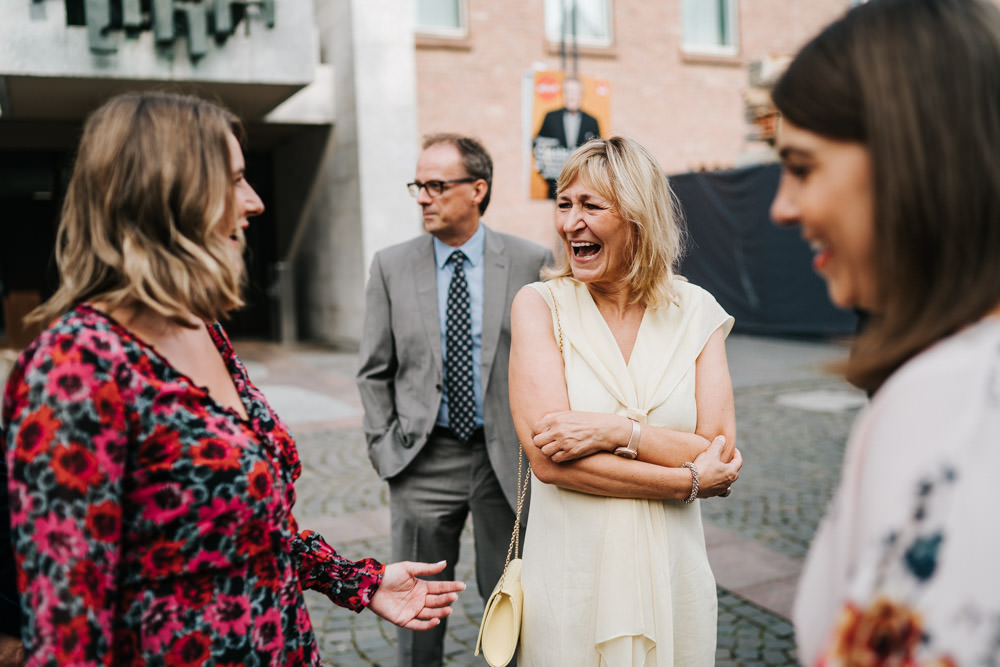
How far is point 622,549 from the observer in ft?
7.11

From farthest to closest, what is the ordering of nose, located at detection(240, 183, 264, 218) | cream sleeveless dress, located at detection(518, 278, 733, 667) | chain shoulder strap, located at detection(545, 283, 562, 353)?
chain shoulder strap, located at detection(545, 283, 562, 353) < cream sleeveless dress, located at detection(518, 278, 733, 667) < nose, located at detection(240, 183, 264, 218)

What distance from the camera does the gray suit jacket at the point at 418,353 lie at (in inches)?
123

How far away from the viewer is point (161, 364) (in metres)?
1.47

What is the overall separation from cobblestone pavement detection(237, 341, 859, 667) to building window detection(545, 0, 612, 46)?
7.68 metres

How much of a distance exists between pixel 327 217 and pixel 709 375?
1235 cm

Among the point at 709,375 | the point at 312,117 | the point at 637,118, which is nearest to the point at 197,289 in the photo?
the point at 709,375

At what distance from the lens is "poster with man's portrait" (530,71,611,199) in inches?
344

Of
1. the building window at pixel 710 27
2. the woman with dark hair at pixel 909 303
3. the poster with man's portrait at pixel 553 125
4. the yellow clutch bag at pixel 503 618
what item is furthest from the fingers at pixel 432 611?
the building window at pixel 710 27

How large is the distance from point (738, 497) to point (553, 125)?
4.51 metres

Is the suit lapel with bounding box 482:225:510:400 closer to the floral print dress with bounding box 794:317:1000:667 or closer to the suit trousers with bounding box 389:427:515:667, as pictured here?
the suit trousers with bounding box 389:427:515:667

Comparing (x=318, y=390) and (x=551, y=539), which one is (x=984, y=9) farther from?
(x=318, y=390)

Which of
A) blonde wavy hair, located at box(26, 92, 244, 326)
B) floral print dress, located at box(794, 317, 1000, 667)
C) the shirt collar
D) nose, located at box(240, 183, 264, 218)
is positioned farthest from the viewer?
the shirt collar

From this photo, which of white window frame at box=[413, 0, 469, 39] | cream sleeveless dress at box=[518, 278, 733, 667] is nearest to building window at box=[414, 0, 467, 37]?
white window frame at box=[413, 0, 469, 39]

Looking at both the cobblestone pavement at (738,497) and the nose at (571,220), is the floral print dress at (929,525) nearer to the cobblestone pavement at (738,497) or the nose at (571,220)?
the cobblestone pavement at (738,497)
